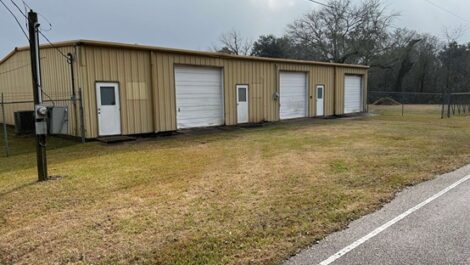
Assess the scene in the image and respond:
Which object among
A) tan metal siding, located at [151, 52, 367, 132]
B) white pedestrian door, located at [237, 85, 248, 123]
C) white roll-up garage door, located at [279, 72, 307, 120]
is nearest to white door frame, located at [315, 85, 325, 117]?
tan metal siding, located at [151, 52, 367, 132]

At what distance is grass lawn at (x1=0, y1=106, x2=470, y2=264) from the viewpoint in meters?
3.82

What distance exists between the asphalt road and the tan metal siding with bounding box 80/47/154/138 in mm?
9652

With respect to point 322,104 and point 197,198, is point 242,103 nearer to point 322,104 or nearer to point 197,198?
point 322,104

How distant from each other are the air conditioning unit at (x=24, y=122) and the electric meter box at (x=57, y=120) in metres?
9.15

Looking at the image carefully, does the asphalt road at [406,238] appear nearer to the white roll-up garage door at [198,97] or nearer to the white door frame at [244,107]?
the white roll-up garage door at [198,97]

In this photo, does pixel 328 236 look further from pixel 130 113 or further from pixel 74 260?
pixel 130 113

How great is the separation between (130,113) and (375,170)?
28.5 feet

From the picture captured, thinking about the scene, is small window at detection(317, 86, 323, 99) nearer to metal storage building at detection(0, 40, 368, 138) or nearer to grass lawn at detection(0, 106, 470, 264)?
metal storage building at detection(0, 40, 368, 138)

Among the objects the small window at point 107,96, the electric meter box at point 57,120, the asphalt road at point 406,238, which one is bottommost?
the asphalt road at point 406,238

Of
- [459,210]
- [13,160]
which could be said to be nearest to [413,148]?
[459,210]

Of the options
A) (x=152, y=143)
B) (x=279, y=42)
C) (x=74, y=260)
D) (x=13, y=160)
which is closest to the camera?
(x=74, y=260)

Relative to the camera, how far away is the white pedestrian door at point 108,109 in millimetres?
12352

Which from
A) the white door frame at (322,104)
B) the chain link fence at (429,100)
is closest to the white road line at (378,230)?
the white door frame at (322,104)

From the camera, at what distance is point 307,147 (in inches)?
411
